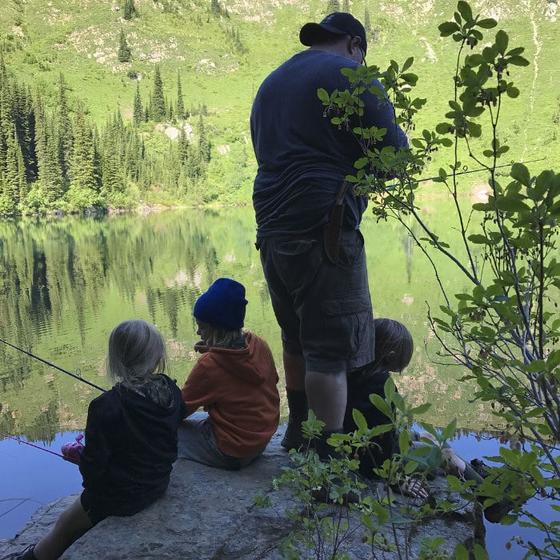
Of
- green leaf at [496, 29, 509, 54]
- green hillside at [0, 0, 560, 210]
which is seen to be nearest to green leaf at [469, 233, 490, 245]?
green leaf at [496, 29, 509, 54]

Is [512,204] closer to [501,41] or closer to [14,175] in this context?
[501,41]

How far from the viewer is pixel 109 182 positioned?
6372 centimetres

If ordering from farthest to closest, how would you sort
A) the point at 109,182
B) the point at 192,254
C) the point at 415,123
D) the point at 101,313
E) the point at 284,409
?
the point at 109,182, the point at 192,254, the point at 101,313, the point at 284,409, the point at 415,123

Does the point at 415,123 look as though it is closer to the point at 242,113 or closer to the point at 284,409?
the point at 284,409

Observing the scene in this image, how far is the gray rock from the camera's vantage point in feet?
7.20

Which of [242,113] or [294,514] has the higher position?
[242,113]

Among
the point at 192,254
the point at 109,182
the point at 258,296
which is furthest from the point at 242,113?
the point at 258,296

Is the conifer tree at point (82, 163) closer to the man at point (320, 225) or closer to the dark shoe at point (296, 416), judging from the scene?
the dark shoe at point (296, 416)

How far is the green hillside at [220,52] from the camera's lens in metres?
82.6

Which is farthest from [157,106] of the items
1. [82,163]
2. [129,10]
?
[129,10]

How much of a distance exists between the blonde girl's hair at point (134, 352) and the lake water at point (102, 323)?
1239 mm

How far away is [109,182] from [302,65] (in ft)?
212

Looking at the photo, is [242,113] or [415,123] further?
[242,113]

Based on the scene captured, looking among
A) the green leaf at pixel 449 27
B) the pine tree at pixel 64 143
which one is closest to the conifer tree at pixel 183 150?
the pine tree at pixel 64 143
